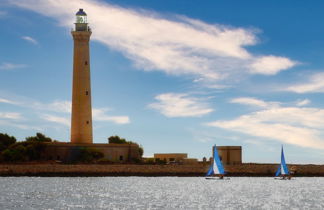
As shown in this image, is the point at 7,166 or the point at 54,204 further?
the point at 7,166

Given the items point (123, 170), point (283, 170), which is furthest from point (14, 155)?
point (283, 170)

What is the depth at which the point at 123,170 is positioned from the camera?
68688mm

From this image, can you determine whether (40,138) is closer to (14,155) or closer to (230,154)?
(14,155)

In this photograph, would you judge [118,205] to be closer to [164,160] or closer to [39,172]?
[39,172]

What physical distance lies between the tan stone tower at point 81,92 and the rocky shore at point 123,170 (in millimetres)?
4021

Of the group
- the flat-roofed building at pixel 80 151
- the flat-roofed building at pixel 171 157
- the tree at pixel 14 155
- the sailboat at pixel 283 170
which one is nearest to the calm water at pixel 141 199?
the flat-roofed building at pixel 80 151

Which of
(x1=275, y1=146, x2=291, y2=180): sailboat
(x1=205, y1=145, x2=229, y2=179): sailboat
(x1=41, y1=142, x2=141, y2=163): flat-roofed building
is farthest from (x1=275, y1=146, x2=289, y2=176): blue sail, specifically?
(x1=41, y1=142, x2=141, y2=163): flat-roofed building

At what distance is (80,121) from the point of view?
69000mm

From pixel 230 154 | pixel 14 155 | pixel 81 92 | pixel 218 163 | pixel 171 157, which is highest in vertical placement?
pixel 81 92

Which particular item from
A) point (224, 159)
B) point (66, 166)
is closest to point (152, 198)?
point (66, 166)

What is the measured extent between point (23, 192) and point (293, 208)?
19784 mm

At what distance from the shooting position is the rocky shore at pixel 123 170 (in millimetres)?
66375

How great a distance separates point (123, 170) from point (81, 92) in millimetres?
9499

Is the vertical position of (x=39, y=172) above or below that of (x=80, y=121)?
below
